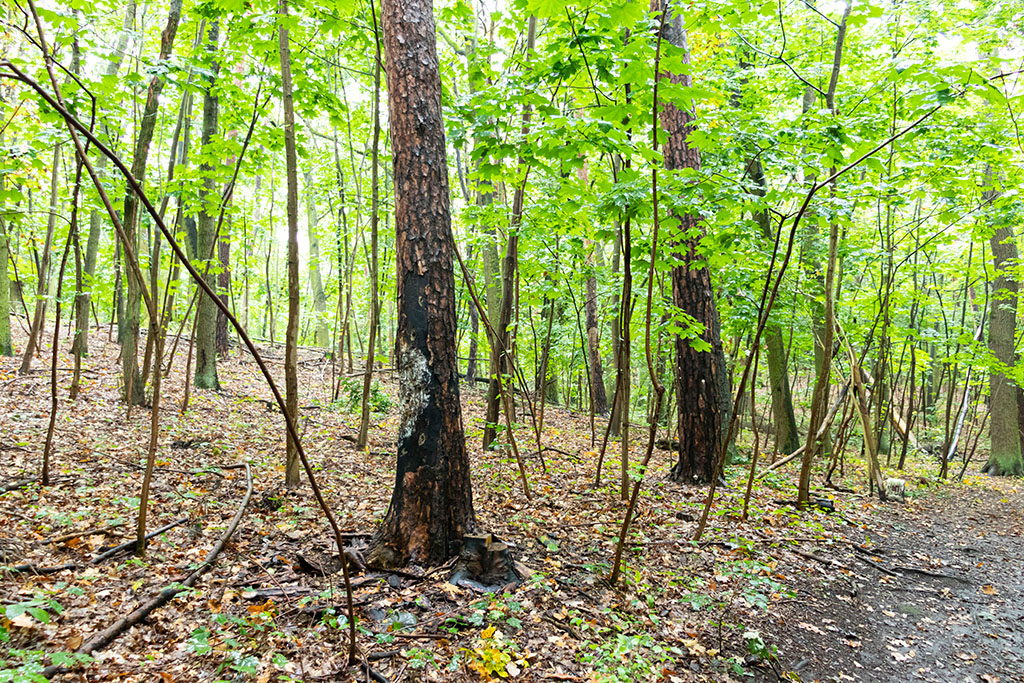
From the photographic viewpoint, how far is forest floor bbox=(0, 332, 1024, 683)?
2.80 meters

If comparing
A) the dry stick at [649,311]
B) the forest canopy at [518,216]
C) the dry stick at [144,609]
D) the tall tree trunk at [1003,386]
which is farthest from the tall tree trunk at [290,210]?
the tall tree trunk at [1003,386]

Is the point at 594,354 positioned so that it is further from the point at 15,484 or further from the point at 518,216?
the point at 15,484

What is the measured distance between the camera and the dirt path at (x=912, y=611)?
3.40 m

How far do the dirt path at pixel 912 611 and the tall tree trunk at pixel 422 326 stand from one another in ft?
7.84

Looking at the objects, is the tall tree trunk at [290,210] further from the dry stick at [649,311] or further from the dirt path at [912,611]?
the dirt path at [912,611]

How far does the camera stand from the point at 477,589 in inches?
137

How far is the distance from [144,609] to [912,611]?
18.4ft

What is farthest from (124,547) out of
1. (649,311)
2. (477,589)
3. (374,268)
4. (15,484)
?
(649,311)

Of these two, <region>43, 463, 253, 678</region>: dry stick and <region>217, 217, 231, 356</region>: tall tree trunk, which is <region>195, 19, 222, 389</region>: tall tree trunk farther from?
<region>43, 463, 253, 678</region>: dry stick

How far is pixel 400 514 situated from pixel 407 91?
3.12 meters

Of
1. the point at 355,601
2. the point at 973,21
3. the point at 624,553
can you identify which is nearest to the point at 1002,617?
the point at 624,553

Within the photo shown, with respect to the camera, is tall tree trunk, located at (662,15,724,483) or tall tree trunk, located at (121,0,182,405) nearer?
tall tree trunk, located at (121,0,182,405)

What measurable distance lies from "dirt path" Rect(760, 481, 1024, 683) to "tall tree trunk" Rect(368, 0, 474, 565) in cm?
239

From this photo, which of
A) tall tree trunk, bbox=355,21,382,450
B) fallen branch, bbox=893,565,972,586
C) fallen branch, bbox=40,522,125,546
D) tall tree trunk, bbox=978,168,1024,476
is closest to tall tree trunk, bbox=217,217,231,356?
tall tree trunk, bbox=355,21,382,450
